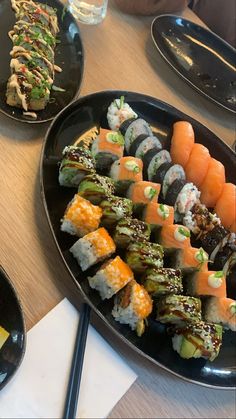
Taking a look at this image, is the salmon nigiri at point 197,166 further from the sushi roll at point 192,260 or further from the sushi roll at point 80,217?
the sushi roll at point 80,217

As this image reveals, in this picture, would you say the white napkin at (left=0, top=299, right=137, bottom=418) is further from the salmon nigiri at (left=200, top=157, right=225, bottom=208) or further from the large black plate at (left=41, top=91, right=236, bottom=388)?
the salmon nigiri at (left=200, top=157, right=225, bottom=208)

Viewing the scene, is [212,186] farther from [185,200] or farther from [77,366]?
[77,366]

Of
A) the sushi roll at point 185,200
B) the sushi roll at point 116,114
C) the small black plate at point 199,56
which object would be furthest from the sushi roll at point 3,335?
the small black plate at point 199,56

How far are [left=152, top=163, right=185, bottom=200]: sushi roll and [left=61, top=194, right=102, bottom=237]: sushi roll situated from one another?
33 centimetres

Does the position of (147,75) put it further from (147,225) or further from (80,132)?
(147,225)

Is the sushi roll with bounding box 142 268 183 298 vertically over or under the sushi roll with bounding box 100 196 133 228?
under

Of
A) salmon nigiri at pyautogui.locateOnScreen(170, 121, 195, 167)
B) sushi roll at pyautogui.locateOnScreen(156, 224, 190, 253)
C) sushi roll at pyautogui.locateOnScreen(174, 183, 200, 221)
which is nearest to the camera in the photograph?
sushi roll at pyautogui.locateOnScreen(156, 224, 190, 253)

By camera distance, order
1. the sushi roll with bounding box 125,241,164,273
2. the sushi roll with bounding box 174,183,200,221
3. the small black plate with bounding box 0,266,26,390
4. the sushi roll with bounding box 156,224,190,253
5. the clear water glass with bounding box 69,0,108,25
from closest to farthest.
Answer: the small black plate with bounding box 0,266,26,390, the sushi roll with bounding box 125,241,164,273, the sushi roll with bounding box 156,224,190,253, the sushi roll with bounding box 174,183,200,221, the clear water glass with bounding box 69,0,108,25

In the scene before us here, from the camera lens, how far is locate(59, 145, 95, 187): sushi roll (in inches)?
57.7

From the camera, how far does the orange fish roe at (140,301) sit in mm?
1313

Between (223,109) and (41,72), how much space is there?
2.67 feet

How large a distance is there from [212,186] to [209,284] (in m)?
0.42

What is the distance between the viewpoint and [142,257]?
1.41 metres

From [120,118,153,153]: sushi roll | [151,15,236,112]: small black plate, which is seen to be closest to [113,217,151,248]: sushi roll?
[120,118,153,153]: sushi roll
